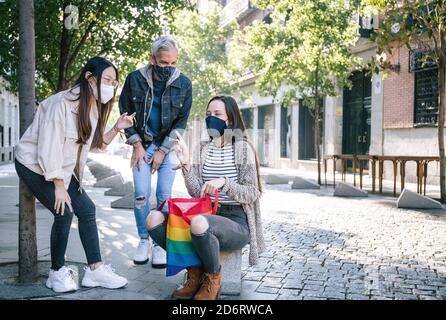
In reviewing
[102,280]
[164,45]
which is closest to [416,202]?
[164,45]

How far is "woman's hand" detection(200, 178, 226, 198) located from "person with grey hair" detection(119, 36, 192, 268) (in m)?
1.03

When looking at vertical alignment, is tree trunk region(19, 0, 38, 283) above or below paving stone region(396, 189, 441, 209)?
above

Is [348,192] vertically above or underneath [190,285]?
underneath

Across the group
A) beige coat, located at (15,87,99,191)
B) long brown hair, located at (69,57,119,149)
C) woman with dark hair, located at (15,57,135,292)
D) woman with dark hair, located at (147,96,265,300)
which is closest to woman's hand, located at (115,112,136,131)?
woman with dark hair, located at (15,57,135,292)

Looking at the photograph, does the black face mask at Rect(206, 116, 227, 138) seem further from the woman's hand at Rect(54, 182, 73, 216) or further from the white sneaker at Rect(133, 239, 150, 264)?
the white sneaker at Rect(133, 239, 150, 264)

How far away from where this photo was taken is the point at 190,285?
365cm

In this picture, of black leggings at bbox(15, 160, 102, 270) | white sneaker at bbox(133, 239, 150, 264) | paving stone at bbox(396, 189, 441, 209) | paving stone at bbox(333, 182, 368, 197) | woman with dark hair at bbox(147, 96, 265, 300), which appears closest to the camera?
woman with dark hair at bbox(147, 96, 265, 300)

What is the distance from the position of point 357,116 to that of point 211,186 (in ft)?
57.7

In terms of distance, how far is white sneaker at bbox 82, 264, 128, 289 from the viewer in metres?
3.82

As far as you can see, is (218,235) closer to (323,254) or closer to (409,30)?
(323,254)

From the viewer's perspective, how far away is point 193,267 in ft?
12.0

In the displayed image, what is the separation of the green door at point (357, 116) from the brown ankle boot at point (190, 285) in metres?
16.6
